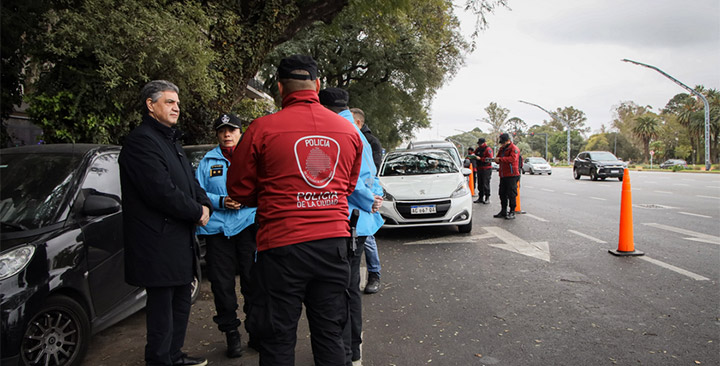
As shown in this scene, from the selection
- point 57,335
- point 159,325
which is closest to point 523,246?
point 159,325

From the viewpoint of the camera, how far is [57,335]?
308cm

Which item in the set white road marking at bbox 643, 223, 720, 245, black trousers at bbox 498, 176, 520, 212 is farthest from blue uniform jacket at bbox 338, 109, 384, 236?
black trousers at bbox 498, 176, 520, 212

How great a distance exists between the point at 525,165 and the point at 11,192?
39369 millimetres

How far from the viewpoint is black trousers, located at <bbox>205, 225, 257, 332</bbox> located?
11.6 feet

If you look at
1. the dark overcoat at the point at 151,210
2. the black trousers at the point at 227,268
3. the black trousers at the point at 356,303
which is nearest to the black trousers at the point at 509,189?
the black trousers at the point at 356,303

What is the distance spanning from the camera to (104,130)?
6.62 m

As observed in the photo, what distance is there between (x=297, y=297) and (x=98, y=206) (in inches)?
77.3

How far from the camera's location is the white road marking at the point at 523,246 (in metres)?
6.59

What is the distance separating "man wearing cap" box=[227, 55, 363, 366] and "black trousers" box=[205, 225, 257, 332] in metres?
1.41

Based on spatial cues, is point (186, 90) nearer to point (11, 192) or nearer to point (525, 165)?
point (11, 192)

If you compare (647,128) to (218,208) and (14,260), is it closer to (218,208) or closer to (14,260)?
(218,208)

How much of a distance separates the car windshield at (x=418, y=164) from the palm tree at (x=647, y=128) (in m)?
79.9

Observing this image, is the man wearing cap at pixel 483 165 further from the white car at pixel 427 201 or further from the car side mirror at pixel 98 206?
the car side mirror at pixel 98 206

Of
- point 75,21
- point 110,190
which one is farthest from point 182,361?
point 75,21
